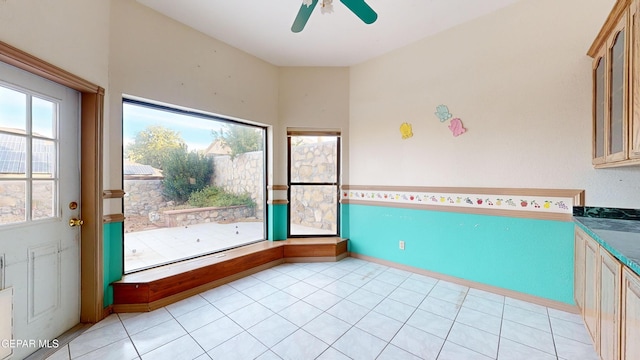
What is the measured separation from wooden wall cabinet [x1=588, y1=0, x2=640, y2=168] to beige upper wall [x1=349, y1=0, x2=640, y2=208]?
0.19 m

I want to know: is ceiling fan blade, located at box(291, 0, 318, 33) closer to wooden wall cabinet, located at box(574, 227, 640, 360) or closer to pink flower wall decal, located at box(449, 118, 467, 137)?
pink flower wall decal, located at box(449, 118, 467, 137)

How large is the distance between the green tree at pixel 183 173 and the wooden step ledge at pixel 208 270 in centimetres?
82

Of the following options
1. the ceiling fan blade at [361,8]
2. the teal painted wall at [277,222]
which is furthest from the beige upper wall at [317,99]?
the ceiling fan blade at [361,8]

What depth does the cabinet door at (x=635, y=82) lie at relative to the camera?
1390 mm

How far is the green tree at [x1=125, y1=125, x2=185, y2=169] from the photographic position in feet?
8.35

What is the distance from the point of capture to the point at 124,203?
2.48 metres

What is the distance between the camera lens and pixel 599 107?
6.45ft

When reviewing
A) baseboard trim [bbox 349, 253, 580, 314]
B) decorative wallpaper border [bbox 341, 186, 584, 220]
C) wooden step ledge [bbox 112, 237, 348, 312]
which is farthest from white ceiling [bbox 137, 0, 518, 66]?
baseboard trim [bbox 349, 253, 580, 314]

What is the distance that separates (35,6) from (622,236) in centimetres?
398

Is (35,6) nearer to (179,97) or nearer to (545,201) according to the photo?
(179,97)

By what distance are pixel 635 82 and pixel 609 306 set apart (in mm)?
1294

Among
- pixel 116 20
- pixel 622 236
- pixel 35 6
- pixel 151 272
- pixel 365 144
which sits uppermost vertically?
pixel 116 20

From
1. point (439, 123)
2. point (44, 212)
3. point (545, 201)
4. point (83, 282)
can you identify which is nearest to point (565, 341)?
point (545, 201)

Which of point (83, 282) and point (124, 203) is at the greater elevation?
point (124, 203)
